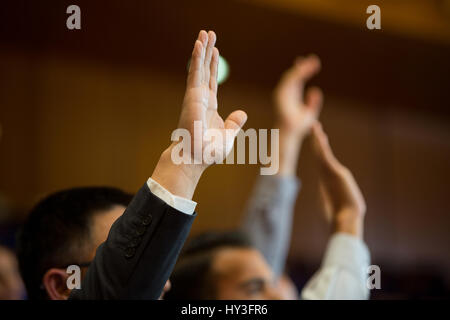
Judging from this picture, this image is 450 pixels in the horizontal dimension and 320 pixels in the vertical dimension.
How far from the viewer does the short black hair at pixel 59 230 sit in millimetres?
705

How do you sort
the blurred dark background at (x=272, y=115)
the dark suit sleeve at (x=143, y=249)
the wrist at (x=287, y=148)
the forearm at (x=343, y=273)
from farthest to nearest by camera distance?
the blurred dark background at (x=272, y=115)
the wrist at (x=287, y=148)
the forearm at (x=343, y=273)
the dark suit sleeve at (x=143, y=249)

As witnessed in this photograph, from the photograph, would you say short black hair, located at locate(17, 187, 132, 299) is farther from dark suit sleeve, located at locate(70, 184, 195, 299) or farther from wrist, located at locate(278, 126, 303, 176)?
wrist, located at locate(278, 126, 303, 176)

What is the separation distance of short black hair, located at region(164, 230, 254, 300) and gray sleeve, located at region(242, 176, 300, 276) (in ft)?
0.22

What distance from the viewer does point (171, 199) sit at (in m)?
0.57

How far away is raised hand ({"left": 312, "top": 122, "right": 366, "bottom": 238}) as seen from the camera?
2.85 feet

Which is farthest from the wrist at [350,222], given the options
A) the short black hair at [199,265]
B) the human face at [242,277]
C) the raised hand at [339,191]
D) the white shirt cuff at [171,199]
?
the white shirt cuff at [171,199]

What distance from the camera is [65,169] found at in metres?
2.86

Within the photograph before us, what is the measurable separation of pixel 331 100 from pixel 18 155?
1689 mm

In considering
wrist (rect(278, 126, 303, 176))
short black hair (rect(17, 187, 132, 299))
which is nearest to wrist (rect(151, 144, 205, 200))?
short black hair (rect(17, 187, 132, 299))

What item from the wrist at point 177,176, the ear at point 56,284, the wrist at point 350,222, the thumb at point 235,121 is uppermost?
the thumb at point 235,121

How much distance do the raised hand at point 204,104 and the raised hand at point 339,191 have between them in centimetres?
28

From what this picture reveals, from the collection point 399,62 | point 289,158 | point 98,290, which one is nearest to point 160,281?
point 98,290

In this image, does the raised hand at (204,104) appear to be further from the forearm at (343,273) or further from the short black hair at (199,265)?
the short black hair at (199,265)
